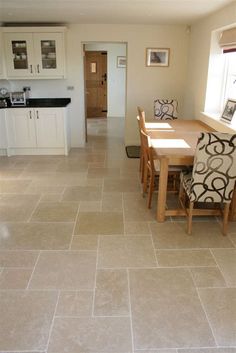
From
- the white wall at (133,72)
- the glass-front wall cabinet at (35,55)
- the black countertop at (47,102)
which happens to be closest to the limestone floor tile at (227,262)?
the white wall at (133,72)

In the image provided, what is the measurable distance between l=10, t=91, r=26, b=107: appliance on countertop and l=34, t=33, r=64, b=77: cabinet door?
48 centimetres

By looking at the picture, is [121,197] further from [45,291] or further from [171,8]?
[171,8]

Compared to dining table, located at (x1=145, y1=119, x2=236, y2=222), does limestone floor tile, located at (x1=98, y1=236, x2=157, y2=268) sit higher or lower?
lower

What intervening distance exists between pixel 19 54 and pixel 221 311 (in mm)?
5012

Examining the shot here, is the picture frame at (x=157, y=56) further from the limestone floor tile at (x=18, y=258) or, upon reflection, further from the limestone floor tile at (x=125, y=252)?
the limestone floor tile at (x=18, y=258)

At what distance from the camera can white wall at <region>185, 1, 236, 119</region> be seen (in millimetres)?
3854

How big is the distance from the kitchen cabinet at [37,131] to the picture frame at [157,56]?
1.85 metres

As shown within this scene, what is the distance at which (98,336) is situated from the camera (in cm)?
177

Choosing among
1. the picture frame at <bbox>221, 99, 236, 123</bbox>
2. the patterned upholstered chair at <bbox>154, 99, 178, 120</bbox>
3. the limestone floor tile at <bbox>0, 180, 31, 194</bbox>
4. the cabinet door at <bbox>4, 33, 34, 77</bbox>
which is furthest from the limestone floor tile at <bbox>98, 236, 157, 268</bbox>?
the cabinet door at <bbox>4, 33, 34, 77</bbox>

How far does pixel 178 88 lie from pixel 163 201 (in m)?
3.36

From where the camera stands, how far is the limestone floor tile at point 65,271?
218cm

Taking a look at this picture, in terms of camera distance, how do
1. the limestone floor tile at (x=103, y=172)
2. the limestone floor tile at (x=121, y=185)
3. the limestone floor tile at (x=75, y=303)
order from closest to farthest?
the limestone floor tile at (x=75, y=303)
the limestone floor tile at (x=121, y=185)
the limestone floor tile at (x=103, y=172)

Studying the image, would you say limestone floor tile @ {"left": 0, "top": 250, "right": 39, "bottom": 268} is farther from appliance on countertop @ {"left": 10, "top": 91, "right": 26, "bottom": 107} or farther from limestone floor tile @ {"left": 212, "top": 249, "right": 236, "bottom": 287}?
appliance on countertop @ {"left": 10, "top": 91, "right": 26, "bottom": 107}

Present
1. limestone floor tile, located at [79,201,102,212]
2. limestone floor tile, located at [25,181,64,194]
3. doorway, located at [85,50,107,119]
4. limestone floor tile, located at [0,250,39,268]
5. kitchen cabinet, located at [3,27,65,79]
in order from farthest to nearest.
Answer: doorway, located at [85,50,107,119], kitchen cabinet, located at [3,27,65,79], limestone floor tile, located at [25,181,64,194], limestone floor tile, located at [79,201,102,212], limestone floor tile, located at [0,250,39,268]
